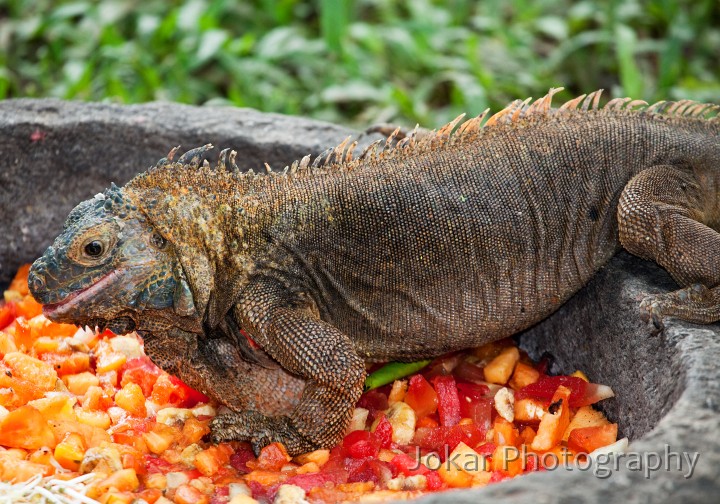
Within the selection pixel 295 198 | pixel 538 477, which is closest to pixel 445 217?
pixel 295 198

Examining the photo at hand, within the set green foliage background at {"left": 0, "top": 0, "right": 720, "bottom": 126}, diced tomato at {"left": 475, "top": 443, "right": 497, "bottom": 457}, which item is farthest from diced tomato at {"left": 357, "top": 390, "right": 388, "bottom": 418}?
green foliage background at {"left": 0, "top": 0, "right": 720, "bottom": 126}

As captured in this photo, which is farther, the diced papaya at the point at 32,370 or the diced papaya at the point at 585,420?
the diced papaya at the point at 32,370

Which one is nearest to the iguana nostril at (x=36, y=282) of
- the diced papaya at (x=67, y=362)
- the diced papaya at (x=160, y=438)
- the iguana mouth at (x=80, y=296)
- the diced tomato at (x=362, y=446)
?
the iguana mouth at (x=80, y=296)

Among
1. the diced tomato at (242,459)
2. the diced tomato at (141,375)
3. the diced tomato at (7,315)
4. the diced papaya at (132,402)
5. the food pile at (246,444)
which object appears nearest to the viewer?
the food pile at (246,444)

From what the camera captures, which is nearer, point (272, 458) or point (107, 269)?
point (107, 269)

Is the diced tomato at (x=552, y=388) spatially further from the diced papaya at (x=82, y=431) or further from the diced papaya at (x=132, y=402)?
the diced papaya at (x=82, y=431)

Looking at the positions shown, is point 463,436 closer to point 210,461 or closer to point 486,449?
point 486,449

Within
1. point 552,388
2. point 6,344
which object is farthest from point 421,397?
point 6,344
